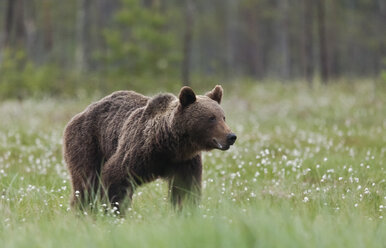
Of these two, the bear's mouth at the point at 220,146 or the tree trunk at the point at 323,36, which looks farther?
the tree trunk at the point at 323,36

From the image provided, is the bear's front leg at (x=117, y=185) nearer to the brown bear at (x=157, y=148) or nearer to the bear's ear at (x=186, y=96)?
the brown bear at (x=157, y=148)

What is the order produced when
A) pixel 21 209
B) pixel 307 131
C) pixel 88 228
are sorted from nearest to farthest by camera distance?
pixel 88 228, pixel 21 209, pixel 307 131

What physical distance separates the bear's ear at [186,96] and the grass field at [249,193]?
91cm

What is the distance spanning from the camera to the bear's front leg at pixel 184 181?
4.95 m

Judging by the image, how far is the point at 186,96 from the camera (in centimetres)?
497

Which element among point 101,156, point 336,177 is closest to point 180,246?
point 101,156

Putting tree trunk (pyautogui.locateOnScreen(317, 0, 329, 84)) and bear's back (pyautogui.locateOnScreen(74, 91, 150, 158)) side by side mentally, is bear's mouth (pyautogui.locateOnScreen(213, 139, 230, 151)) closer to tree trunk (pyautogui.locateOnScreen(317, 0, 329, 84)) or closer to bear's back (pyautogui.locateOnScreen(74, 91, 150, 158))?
bear's back (pyautogui.locateOnScreen(74, 91, 150, 158))

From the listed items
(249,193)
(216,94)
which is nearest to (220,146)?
(216,94)

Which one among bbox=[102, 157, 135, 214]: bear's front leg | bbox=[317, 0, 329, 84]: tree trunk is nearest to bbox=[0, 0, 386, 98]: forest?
bbox=[317, 0, 329, 84]: tree trunk

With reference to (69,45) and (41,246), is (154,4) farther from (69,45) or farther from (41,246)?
(69,45)

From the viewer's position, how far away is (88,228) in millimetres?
3666

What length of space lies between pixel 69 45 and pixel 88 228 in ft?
218

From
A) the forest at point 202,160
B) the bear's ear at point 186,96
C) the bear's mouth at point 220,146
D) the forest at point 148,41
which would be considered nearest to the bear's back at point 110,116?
the forest at point 202,160

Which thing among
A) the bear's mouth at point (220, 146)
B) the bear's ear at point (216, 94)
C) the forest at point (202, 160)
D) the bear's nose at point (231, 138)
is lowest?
the forest at point (202, 160)
